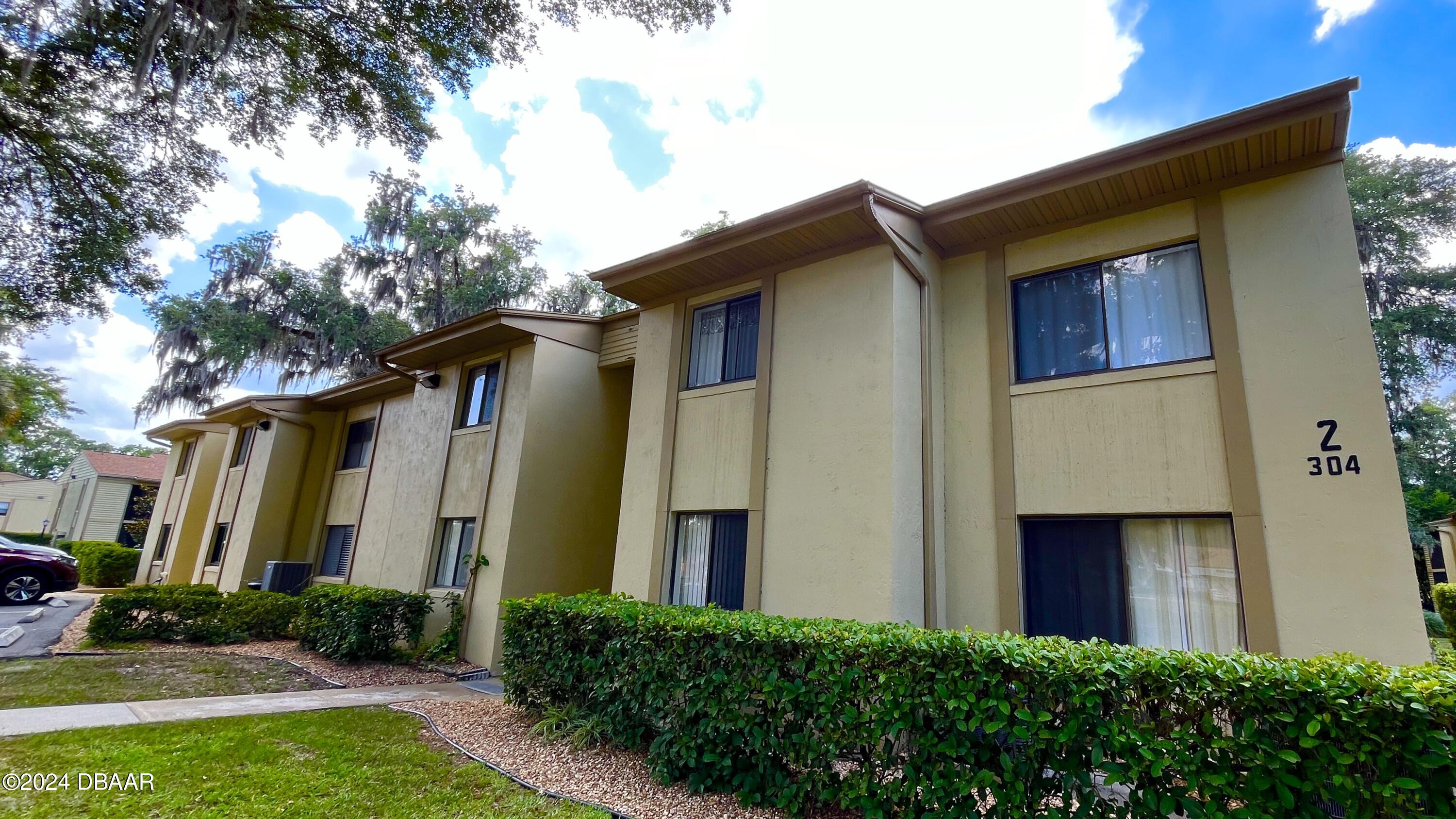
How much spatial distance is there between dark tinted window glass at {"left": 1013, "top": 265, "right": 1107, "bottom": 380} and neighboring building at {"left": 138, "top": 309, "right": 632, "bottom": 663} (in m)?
6.92

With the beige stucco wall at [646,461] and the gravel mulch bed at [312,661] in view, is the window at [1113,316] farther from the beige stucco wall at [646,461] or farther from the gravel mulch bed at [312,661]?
the gravel mulch bed at [312,661]

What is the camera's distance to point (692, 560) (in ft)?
27.3

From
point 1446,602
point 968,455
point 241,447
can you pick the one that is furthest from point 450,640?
point 1446,602

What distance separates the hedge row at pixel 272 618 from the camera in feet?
33.6

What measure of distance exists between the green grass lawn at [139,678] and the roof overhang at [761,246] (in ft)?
22.6

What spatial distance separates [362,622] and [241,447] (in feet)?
40.4

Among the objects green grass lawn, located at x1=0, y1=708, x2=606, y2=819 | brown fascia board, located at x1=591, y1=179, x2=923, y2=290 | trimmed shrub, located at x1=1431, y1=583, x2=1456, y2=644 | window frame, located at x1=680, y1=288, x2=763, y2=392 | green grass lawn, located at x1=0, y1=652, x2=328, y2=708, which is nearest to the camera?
green grass lawn, located at x1=0, y1=708, x2=606, y2=819

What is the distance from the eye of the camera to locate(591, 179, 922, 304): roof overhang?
708 centimetres

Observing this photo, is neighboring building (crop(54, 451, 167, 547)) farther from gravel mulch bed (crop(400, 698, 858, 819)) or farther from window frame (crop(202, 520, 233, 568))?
gravel mulch bed (crop(400, 698, 858, 819))

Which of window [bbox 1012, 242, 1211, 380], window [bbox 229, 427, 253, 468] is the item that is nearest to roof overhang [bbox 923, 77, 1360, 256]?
window [bbox 1012, 242, 1211, 380]

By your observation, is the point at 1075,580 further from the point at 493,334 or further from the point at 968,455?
the point at 493,334

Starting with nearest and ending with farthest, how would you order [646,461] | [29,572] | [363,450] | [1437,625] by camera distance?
[646,461] < [1437,625] < [29,572] < [363,450]

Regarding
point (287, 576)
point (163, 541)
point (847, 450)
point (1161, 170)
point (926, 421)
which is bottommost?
point (287, 576)

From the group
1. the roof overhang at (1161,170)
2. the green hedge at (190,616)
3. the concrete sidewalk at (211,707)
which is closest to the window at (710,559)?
the concrete sidewalk at (211,707)
